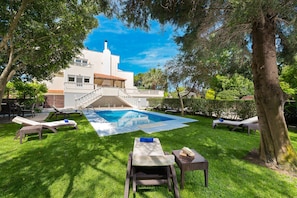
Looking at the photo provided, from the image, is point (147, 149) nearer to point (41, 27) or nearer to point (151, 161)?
point (151, 161)

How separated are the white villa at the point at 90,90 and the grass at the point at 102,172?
1727 centimetres

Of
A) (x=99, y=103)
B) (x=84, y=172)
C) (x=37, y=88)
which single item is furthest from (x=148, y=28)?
(x=99, y=103)

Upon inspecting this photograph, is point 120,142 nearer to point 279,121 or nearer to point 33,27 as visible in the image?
point 279,121

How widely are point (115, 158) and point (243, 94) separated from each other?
26477 mm

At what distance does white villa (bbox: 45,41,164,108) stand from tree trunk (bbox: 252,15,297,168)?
21608mm

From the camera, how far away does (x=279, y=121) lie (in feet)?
13.7

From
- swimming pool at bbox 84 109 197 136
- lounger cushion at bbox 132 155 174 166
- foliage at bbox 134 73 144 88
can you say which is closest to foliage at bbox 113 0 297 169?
Result: lounger cushion at bbox 132 155 174 166

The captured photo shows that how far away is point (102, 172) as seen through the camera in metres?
3.93

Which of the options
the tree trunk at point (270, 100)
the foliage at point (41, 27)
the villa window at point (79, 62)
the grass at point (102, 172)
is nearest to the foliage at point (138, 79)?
the villa window at point (79, 62)

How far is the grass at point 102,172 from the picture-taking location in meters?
3.17

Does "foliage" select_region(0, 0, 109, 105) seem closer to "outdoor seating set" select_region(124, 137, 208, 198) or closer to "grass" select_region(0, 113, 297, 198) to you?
"grass" select_region(0, 113, 297, 198)

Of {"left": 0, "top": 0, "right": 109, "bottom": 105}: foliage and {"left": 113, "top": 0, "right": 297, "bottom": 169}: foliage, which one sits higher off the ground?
{"left": 0, "top": 0, "right": 109, "bottom": 105}: foliage

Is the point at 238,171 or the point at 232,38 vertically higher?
the point at 232,38

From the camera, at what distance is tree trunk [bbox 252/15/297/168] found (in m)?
4.16
